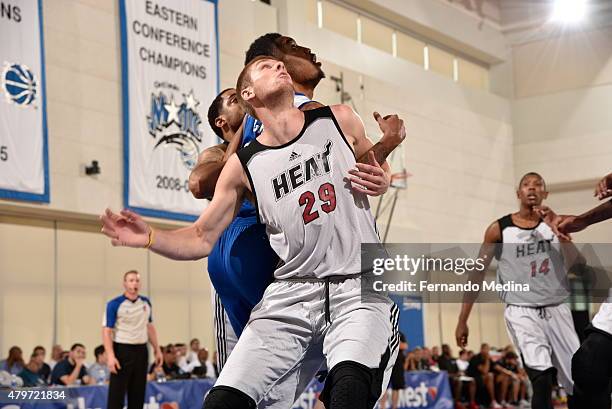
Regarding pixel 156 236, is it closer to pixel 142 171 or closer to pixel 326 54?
pixel 142 171

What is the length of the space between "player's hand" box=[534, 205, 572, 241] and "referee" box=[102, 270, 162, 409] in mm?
5760

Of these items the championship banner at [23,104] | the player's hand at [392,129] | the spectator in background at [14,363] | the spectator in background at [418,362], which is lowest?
the spectator in background at [418,362]

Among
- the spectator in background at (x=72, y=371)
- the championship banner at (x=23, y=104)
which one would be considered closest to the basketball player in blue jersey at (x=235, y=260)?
the spectator in background at (x=72, y=371)

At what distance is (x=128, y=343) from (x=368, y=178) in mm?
8242

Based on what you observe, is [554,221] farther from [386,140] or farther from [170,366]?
[170,366]

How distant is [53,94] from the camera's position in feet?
53.4

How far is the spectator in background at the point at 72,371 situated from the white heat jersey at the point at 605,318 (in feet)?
33.2

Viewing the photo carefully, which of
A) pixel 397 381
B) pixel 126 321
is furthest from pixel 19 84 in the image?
pixel 397 381

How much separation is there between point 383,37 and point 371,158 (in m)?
22.4

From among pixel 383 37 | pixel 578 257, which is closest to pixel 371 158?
pixel 578 257

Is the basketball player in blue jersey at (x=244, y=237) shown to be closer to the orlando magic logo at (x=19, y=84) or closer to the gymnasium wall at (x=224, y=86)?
the orlando magic logo at (x=19, y=84)

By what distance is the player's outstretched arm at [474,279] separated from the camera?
7797mm

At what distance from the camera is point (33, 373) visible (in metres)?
14.5

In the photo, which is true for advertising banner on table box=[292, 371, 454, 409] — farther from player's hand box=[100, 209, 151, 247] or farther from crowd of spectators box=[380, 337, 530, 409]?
player's hand box=[100, 209, 151, 247]
